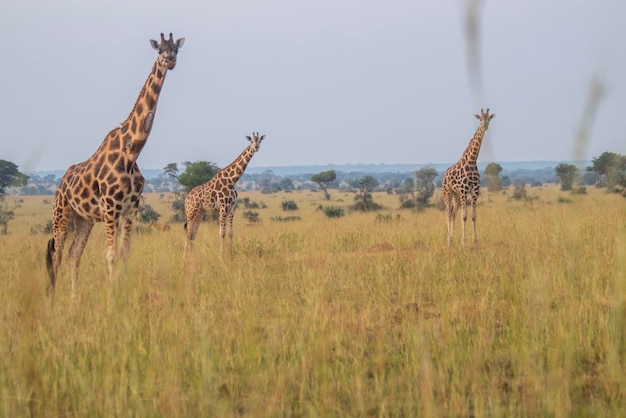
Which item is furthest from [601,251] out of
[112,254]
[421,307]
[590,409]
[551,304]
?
[112,254]

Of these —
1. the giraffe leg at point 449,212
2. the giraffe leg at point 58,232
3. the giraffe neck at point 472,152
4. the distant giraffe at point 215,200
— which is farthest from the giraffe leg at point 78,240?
the giraffe neck at point 472,152

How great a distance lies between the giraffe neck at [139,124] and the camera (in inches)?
282

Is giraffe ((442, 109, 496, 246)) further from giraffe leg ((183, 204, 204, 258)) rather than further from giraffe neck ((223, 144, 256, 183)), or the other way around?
giraffe leg ((183, 204, 204, 258))

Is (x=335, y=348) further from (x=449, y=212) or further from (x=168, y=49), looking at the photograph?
(x=449, y=212)

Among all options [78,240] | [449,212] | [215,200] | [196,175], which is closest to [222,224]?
[215,200]

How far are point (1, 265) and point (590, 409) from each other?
8546mm

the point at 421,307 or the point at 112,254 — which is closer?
the point at 421,307

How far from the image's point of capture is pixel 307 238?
498 inches

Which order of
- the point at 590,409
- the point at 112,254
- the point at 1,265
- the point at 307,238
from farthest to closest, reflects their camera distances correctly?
the point at 307,238 < the point at 1,265 < the point at 112,254 < the point at 590,409

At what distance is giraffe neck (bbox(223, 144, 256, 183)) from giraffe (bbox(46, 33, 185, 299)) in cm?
464

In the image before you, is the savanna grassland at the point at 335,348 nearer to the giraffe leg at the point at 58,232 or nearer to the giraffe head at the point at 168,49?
the giraffe leg at the point at 58,232

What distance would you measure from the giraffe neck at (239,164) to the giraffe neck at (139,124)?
463 centimetres

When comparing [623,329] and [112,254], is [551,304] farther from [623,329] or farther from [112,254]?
[112,254]

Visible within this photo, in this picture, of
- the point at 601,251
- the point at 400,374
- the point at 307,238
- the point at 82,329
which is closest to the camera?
the point at 400,374
